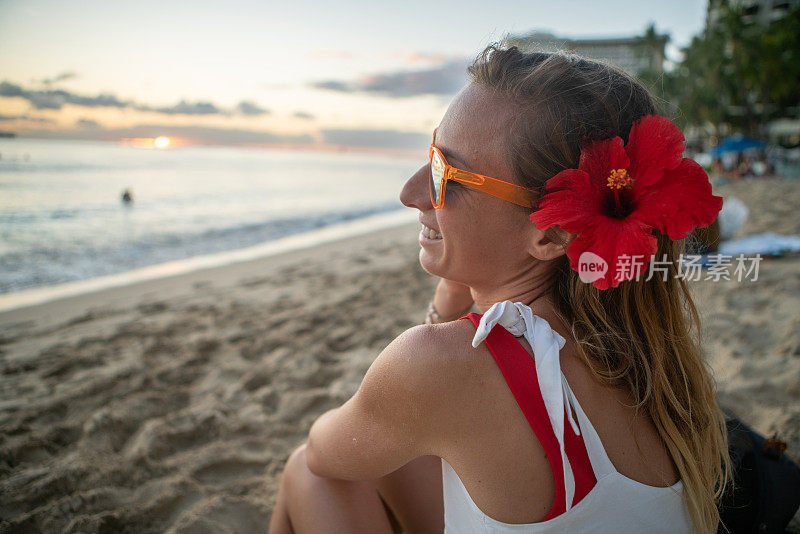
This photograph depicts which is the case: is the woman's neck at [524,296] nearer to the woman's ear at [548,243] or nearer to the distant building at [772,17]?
the woman's ear at [548,243]

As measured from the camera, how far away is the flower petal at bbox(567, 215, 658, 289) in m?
1.01

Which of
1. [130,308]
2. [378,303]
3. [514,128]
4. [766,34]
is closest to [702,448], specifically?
[514,128]

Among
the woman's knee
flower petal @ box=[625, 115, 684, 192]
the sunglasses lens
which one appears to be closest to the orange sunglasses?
the sunglasses lens

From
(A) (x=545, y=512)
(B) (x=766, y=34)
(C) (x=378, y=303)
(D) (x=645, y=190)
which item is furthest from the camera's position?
(B) (x=766, y=34)

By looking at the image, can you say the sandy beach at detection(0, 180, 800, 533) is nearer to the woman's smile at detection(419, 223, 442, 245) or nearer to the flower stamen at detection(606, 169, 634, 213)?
the flower stamen at detection(606, 169, 634, 213)

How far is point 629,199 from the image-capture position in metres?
1.13

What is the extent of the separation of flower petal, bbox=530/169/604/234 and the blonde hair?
0.27ft

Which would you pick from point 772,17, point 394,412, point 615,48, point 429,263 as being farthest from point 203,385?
point 615,48

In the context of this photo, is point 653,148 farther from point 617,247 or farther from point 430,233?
point 430,233

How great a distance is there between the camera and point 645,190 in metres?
1.09

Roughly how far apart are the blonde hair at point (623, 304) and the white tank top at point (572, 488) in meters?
0.12

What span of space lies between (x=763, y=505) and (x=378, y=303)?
3810 millimetres

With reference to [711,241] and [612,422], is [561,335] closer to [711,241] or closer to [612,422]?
[612,422]

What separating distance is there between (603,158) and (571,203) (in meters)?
0.15
